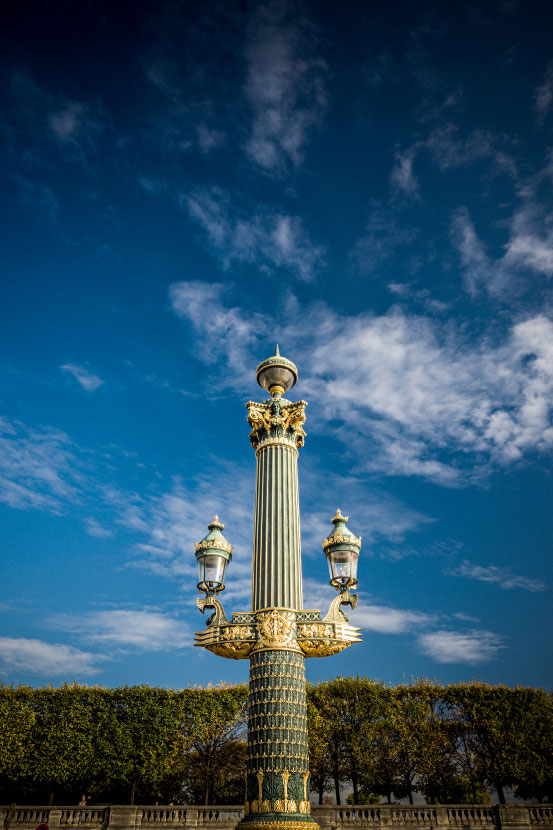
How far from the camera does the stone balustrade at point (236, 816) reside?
24312 mm

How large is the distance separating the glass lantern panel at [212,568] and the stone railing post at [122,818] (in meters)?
17.1

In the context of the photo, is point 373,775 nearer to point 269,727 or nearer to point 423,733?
point 423,733

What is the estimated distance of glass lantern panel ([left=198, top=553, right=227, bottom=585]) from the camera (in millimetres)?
14930

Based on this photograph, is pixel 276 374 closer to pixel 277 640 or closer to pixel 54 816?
pixel 277 640

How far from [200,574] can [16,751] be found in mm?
22477

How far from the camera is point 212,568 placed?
15.0m

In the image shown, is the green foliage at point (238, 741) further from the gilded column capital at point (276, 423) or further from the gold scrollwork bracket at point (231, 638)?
the gilded column capital at point (276, 423)

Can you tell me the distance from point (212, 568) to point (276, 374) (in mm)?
6087

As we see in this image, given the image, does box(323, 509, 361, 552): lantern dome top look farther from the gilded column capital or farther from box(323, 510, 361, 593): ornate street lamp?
the gilded column capital

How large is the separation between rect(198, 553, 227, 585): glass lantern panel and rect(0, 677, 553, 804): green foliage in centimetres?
2064

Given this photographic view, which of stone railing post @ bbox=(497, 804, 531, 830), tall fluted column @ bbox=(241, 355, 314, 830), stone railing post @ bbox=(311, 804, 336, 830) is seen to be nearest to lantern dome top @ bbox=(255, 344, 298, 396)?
tall fluted column @ bbox=(241, 355, 314, 830)

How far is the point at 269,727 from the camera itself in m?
12.1

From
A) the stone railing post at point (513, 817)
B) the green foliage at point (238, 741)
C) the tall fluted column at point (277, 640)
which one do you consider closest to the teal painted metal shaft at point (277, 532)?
the tall fluted column at point (277, 640)

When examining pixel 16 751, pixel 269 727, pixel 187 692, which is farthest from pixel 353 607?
pixel 16 751
